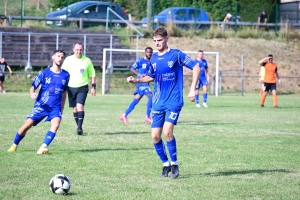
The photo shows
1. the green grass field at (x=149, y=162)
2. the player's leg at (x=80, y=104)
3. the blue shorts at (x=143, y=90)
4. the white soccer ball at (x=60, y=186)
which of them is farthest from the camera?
the blue shorts at (x=143, y=90)

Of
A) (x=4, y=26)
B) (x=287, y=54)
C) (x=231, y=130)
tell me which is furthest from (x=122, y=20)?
(x=231, y=130)

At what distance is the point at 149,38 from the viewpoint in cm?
3903

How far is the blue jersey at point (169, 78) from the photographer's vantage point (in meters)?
8.14

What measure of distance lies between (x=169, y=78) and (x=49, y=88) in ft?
9.34

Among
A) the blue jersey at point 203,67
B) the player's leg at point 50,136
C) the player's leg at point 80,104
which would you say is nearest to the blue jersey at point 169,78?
the player's leg at point 50,136

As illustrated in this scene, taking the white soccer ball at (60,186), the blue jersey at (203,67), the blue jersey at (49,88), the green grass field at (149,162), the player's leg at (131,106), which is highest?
the blue jersey at (203,67)

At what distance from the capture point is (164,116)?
26.9 feet

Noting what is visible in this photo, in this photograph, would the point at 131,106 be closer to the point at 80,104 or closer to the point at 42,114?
the point at 80,104

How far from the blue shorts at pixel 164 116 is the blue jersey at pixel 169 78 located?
0.07m

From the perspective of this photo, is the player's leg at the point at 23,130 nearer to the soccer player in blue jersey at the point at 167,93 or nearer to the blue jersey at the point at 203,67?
the soccer player in blue jersey at the point at 167,93

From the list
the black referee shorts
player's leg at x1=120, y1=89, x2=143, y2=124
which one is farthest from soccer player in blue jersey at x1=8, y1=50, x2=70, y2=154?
player's leg at x1=120, y1=89, x2=143, y2=124

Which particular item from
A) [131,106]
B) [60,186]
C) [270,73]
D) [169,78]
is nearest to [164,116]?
[169,78]

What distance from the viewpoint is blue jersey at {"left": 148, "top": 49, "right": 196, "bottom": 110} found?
814 centimetres

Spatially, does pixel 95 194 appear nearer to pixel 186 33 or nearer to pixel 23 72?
pixel 23 72
